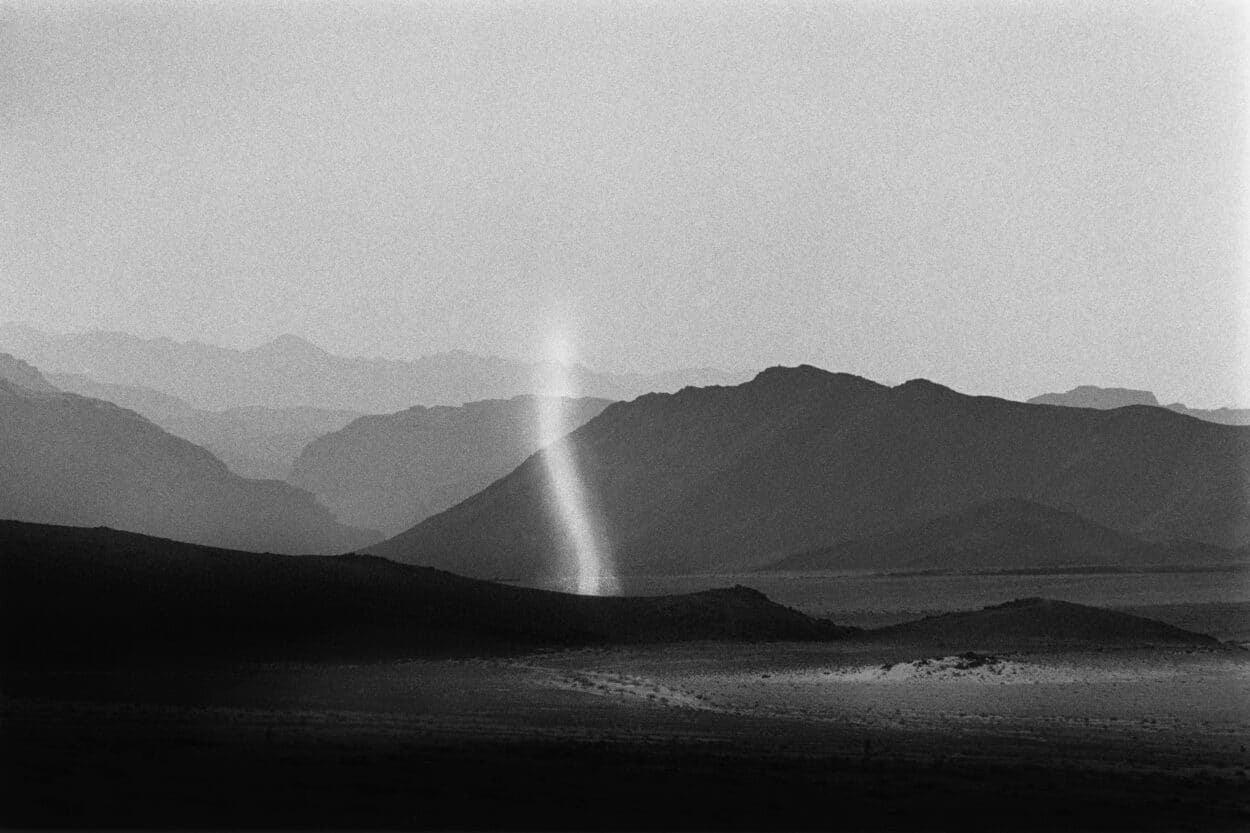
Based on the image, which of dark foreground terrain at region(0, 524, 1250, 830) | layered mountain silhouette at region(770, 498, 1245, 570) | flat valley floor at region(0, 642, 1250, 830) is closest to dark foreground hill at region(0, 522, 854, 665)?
dark foreground terrain at region(0, 524, 1250, 830)

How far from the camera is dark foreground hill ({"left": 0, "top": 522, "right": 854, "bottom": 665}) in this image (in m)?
49.1

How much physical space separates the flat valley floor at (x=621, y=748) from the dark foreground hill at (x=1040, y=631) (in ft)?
34.8

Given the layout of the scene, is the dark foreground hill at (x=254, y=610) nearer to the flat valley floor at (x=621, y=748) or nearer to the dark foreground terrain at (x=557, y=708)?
the dark foreground terrain at (x=557, y=708)

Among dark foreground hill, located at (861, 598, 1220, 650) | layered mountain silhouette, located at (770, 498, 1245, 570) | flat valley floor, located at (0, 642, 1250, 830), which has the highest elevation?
layered mountain silhouette, located at (770, 498, 1245, 570)

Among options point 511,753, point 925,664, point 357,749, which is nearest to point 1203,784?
point 511,753

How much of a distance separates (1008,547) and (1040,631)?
12440 cm

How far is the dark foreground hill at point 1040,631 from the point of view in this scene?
2404 inches

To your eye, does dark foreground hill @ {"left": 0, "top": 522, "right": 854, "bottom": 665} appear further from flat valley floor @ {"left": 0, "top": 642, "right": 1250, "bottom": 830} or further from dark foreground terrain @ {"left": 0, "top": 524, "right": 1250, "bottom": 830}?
flat valley floor @ {"left": 0, "top": 642, "right": 1250, "bottom": 830}

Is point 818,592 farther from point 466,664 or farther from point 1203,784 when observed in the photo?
point 1203,784

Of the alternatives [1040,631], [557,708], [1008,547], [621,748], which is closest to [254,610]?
[557,708]

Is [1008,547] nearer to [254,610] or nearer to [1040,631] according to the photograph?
[1040,631]

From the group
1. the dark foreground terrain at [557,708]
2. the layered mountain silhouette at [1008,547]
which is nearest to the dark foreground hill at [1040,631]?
the dark foreground terrain at [557,708]

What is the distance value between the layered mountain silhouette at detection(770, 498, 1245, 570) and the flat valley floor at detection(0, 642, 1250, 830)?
13336 centimetres

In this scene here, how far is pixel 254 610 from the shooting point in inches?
2131
